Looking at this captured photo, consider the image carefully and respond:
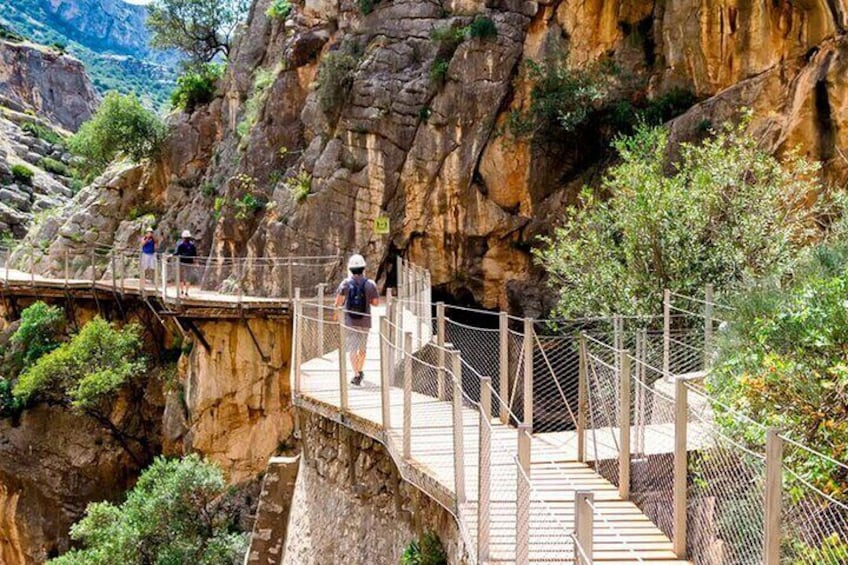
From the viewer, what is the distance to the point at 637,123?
17906mm

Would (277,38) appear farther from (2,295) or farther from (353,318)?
(353,318)

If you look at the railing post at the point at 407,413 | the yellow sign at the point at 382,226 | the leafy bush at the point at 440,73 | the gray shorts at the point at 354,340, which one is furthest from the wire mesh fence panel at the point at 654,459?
the leafy bush at the point at 440,73

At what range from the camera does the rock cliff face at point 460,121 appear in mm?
17000

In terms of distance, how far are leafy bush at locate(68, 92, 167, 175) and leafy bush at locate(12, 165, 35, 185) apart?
19.7 meters

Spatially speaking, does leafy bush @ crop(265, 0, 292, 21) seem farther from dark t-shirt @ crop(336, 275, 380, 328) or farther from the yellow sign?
dark t-shirt @ crop(336, 275, 380, 328)

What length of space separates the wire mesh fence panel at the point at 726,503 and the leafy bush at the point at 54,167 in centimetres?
5382

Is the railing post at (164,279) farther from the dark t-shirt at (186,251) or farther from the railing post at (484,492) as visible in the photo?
the railing post at (484,492)

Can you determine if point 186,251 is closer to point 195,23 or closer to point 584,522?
point 584,522

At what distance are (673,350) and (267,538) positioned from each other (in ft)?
19.6

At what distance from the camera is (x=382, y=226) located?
20266 mm

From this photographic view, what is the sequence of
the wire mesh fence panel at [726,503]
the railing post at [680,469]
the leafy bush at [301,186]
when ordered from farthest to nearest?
the leafy bush at [301,186] → the railing post at [680,469] → the wire mesh fence panel at [726,503]

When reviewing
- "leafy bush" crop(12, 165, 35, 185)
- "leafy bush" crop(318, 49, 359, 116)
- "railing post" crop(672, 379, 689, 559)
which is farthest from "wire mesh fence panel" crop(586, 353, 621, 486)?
"leafy bush" crop(12, 165, 35, 185)

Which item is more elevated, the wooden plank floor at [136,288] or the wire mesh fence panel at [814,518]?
the wooden plank floor at [136,288]

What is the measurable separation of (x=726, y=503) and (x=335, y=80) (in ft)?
62.1
